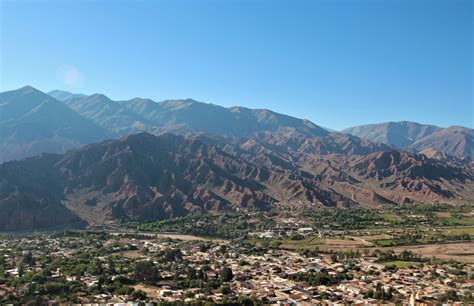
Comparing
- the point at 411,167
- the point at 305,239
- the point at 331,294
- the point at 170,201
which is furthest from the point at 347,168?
the point at 331,294

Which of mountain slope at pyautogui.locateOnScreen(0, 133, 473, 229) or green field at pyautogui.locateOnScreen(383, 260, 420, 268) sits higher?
mountain slope at pyautogui.locateOnScreen(0, 133, 473, 229)

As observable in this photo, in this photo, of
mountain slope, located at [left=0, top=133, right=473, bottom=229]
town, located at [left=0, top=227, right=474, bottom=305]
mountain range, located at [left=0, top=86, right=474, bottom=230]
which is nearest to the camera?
town, located at [left=0, top=227, right=474, bottom=305]

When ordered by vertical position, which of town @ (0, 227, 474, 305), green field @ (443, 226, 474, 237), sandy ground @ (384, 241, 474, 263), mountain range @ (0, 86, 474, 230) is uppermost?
mountain range @ (0, 86, 474, 230)

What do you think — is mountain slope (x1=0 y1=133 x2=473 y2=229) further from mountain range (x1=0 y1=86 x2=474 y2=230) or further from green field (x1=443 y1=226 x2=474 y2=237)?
green field (x1=443 y1=226 x2=474 y2=237)

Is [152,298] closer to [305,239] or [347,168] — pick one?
[305,239]

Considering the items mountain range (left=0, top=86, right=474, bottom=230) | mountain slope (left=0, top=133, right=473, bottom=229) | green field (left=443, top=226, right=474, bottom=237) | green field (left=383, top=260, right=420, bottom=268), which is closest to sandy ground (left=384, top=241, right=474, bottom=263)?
green field (left=383, top=260, right=420, bottom=268)

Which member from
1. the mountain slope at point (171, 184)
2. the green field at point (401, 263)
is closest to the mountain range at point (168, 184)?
the mountain slope at point (171, 184)

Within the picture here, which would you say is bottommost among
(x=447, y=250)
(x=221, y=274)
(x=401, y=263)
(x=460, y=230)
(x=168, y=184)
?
(x=221, y=274)

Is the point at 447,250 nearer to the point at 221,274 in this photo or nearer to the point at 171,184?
the point at 221,274

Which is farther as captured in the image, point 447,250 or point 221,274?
point 447,250

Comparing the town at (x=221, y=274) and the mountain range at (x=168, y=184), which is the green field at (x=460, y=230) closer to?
the town at (x=221, y=274)

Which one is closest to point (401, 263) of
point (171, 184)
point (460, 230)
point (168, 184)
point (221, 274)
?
point (221, 274)
